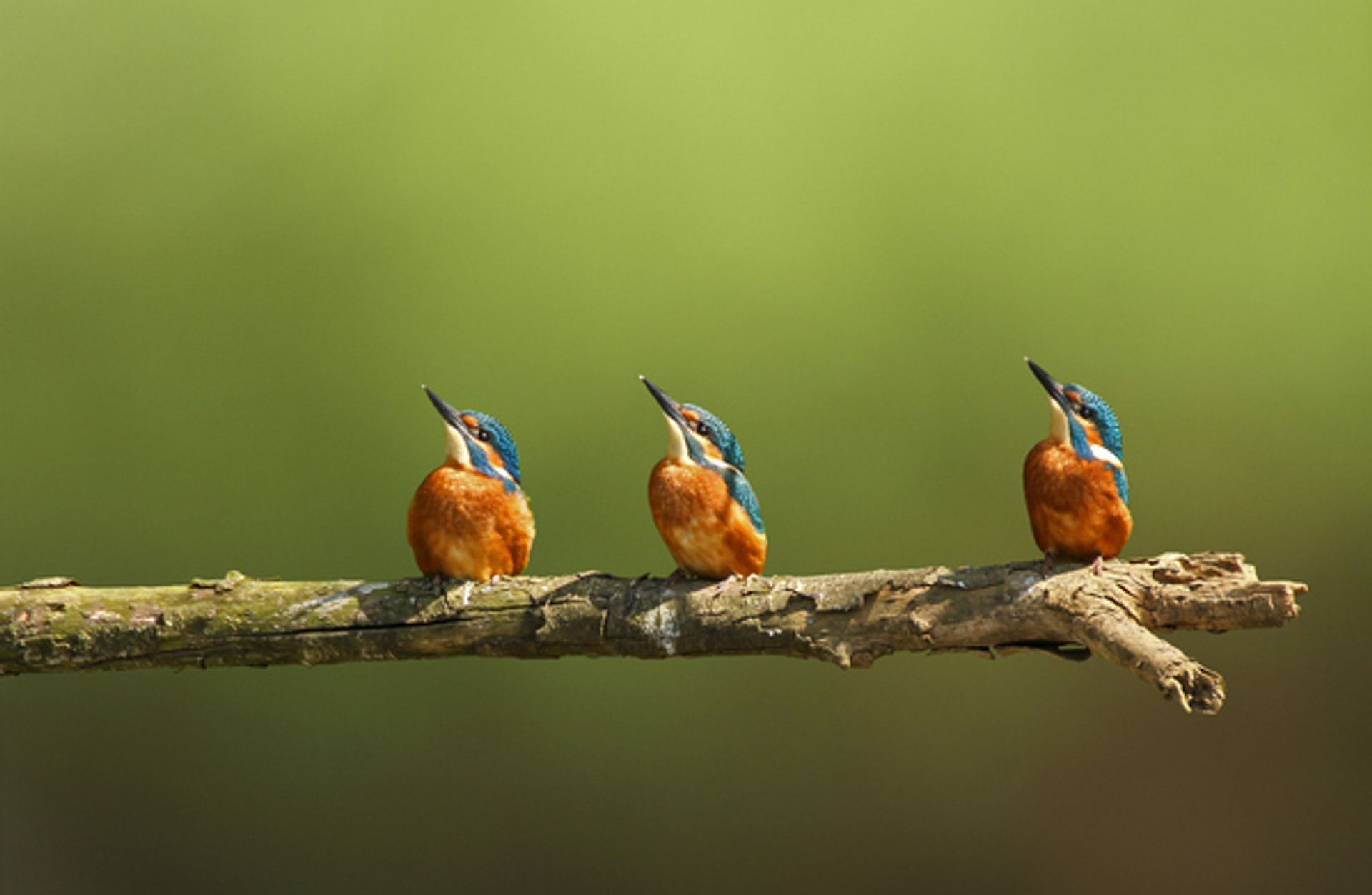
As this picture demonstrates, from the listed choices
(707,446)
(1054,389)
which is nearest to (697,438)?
(707,446)

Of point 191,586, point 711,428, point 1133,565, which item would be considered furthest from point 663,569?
point 1133,565

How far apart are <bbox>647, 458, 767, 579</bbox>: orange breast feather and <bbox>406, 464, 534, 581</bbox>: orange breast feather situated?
0.32 meters

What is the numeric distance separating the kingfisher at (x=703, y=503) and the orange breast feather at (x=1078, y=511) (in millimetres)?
565

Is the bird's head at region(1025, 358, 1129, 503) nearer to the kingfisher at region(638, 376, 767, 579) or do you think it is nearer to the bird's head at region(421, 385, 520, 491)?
the kingfisher at region(638, 376, 767, 579)

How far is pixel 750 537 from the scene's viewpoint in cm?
235

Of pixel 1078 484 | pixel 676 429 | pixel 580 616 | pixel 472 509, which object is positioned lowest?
pixel 580 616

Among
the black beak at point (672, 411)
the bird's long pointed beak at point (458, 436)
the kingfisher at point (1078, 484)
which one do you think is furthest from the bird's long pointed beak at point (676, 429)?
the kingfisher at point (1078, 484)

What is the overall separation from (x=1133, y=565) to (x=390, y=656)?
1.43 meters

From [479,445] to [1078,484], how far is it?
1233mm

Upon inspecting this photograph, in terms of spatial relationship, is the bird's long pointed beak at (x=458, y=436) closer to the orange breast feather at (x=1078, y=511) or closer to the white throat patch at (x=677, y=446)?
the white throat patch at (x=677, y=446)

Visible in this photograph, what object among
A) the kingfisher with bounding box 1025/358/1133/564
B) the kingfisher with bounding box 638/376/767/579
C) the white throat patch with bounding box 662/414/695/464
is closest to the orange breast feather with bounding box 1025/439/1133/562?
the kingfisher with bounding box 1025/358/1133/564

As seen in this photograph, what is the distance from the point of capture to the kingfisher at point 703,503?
2326 mm

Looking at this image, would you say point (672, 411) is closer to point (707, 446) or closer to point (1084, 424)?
point (707, 446)

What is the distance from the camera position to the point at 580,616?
7.33ft
